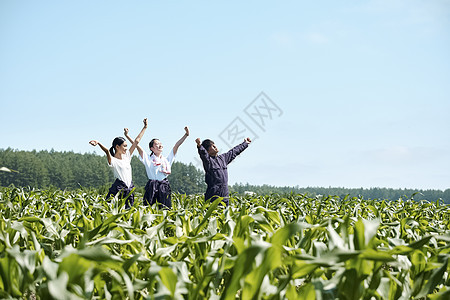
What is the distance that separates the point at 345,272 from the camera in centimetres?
149

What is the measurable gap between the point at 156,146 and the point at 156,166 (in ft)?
1.41

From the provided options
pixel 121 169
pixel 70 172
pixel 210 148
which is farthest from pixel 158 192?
pixel 70 172

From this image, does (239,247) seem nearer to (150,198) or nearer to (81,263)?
(81,263)

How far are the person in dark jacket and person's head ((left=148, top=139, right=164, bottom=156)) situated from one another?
2.77 ft

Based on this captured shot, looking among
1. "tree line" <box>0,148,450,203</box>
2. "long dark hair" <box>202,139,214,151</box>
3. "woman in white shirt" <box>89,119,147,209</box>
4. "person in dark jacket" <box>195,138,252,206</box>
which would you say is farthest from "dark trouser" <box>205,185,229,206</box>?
"tree line" <box>0,148,450,203</box>

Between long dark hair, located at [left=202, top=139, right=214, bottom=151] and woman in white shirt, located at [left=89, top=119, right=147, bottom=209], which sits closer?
Result: woman in white shirt, located at [left=89, top=119, right=147, bottom=209]

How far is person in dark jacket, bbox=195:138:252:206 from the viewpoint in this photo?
24.2ft

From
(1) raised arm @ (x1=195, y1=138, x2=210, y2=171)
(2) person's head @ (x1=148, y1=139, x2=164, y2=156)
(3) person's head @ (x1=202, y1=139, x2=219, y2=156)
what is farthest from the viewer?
(2) person's head @ (x1=148, y1=139, x2=164, y2=156)

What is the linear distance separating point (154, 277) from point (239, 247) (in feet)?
1.10

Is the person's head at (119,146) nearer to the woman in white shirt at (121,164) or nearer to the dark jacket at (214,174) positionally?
the woman in white shirt at (121,164)

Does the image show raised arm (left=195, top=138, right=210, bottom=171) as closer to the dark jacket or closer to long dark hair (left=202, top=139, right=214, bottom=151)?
the dark jacket

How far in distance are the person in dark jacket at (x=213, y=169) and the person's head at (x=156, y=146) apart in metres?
0.84

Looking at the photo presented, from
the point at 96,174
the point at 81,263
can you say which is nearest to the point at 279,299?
the point at 81,263

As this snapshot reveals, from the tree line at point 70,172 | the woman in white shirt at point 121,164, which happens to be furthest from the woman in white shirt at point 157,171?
the tree line at point 70,172
